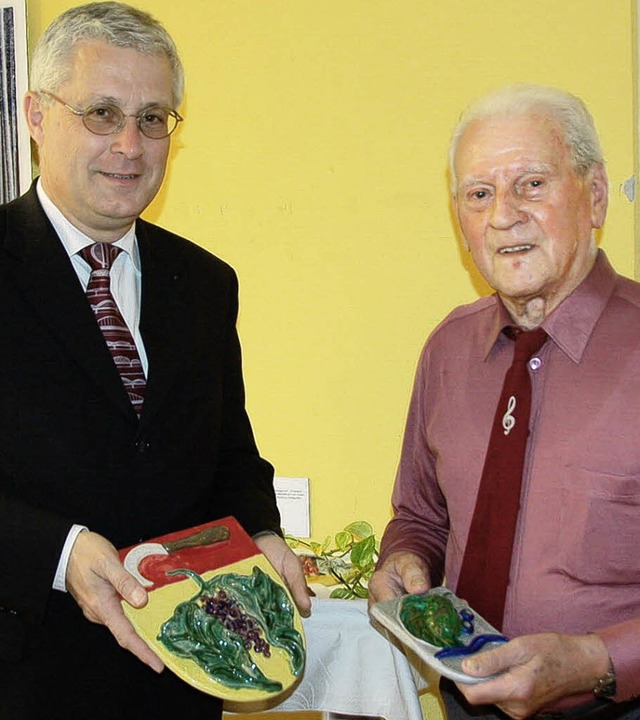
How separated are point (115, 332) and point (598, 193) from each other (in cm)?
82

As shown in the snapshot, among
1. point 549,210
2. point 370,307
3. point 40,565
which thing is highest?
point 549,210

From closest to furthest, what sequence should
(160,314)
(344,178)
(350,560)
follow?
1. (160,314)
2. (350,560)
3. (344,178)

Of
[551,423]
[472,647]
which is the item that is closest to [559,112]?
[551,423]

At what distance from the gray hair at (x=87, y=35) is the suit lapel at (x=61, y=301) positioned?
26 cm

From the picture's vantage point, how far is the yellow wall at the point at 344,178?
2311 mm

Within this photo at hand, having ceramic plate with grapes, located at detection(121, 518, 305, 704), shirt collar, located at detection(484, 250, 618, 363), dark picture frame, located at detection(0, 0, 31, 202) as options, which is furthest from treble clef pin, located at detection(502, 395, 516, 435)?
dark picture frame, located at detection(0, 0, 31, 202)

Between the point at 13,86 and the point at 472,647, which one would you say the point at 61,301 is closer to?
the point at 472,647

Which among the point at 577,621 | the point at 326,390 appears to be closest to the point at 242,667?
the point at 577,621

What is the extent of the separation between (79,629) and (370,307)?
122cm

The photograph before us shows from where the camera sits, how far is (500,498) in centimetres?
150

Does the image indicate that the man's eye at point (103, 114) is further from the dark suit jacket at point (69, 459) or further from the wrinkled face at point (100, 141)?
the dark suit jacket at point (69, 459)

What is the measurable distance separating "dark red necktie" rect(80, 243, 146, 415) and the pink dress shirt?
52 cm

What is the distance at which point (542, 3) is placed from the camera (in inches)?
89.5

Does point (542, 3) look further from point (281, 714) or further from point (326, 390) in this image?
point (281, 714)
